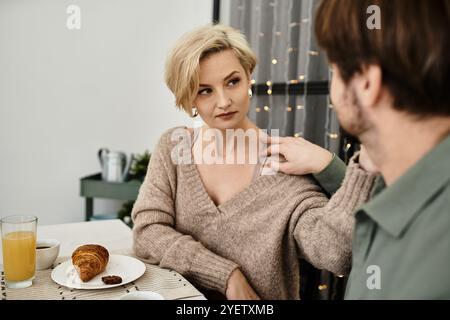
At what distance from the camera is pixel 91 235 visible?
1163mm

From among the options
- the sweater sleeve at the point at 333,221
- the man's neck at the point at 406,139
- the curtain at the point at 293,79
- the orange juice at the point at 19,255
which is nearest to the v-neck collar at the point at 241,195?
the sweater sleeve at the point at 333,221

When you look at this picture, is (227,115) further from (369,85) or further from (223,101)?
(369,85)

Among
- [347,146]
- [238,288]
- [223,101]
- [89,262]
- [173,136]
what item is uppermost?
[223,101]

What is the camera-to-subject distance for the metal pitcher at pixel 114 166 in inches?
86.4

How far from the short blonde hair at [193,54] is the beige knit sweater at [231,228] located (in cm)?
20

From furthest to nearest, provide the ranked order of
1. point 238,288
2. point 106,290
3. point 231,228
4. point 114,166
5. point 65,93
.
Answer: point 65,93 → point 114,166 → point 231,228 → point 238,288 → point 106,290

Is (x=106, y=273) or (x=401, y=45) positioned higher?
(x=401, y=45)

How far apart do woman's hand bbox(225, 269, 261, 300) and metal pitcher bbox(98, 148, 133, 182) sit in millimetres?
1366

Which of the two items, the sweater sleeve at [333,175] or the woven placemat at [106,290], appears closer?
the woven placemat at [106,290]

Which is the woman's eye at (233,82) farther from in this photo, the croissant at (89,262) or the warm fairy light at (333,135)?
the warm fairy light at (333,135)

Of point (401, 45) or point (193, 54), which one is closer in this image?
point (401, 45)

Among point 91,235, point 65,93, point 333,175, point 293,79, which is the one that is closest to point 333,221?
point 333,175

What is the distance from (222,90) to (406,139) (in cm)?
54
